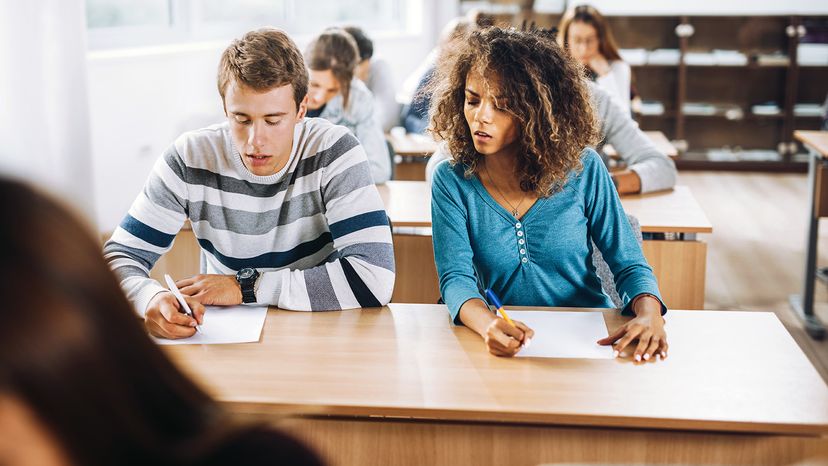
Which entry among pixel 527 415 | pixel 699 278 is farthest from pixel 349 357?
pixel 699 278

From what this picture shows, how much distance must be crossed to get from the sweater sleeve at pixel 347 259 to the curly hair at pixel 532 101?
221 mm

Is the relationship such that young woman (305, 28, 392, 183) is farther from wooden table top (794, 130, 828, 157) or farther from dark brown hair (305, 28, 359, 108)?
wooden table top (794, 130, 828, 157)

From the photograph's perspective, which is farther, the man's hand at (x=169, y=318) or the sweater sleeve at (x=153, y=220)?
the sweater sleeve at (x=153, y=220)

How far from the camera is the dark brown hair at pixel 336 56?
345 centimetres

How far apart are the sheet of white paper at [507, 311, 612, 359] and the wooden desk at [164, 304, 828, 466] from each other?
1.5 inches

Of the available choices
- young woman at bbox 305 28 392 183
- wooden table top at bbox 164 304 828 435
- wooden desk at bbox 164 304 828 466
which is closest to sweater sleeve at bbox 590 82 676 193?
young woman at bbox 305 28 392 183

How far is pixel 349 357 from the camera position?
157 cm

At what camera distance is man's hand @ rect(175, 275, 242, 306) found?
1.76m

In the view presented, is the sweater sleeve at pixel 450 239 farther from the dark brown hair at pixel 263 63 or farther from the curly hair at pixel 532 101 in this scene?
the dark brown hair at pixel 263 63

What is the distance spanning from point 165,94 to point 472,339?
294 centimetres

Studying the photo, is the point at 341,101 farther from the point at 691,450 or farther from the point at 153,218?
the point at 691,450

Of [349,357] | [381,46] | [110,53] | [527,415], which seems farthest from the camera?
[381,46]

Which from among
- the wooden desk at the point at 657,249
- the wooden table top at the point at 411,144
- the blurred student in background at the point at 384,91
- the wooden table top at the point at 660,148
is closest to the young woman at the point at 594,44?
the wooden table top at the point at 660,148

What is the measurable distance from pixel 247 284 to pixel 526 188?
0.60m
